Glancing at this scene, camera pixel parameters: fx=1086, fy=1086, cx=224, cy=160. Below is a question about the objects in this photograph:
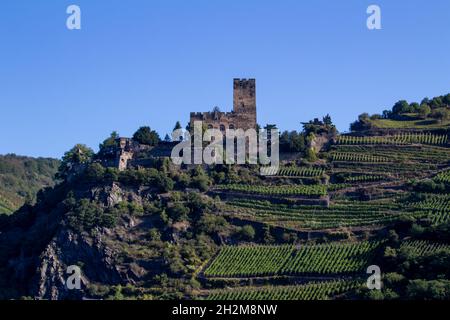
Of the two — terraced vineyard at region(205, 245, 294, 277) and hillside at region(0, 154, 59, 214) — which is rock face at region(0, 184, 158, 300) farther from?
hillside at region(0, 154, 59, 214)

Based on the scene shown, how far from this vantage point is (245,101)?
70.0 metres

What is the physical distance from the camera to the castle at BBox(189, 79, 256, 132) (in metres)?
68.8

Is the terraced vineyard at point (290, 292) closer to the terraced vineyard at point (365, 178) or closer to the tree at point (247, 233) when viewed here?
the tree at point (247, 233)

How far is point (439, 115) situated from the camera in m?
71.7

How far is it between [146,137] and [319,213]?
13939 mm

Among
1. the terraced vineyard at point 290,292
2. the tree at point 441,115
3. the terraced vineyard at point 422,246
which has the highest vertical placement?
the tree at point 441,115

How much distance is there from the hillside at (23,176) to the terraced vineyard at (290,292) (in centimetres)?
4301

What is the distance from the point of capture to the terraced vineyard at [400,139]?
6669cm
